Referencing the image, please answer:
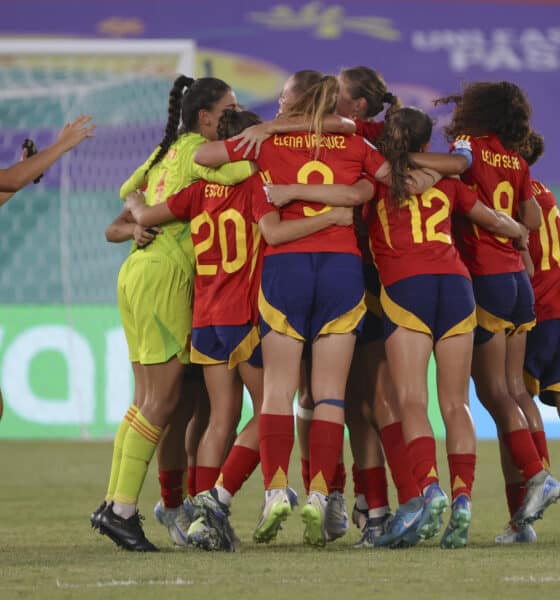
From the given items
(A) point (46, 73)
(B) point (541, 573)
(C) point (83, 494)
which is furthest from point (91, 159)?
(B) point (541, 573)

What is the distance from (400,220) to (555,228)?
114 centimetres

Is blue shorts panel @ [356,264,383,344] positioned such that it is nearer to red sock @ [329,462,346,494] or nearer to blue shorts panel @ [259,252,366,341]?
blue shorts panel @ [259,252,366,341]

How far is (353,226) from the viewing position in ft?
17.6

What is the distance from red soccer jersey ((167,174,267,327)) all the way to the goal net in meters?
5.06

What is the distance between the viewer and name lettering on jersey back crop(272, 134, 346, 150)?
5.29m

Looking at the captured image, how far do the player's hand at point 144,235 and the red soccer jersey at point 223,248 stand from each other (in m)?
0.17

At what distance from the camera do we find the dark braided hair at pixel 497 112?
5.69 metres

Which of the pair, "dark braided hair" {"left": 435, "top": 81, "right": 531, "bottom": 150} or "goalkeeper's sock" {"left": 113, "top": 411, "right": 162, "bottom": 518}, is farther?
"dark braided hair" {"left": 435, "top": 81, "right": 531, "bottom": 150}

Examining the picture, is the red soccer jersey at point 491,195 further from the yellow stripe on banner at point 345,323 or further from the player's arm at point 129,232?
the player's arm at point 129,232

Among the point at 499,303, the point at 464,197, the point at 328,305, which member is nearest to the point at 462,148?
the point at 464,197

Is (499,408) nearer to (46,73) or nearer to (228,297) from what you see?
(228,297)

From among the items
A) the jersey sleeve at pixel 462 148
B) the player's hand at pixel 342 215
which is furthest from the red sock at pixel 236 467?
the jersey sleeve at pixel 462 148

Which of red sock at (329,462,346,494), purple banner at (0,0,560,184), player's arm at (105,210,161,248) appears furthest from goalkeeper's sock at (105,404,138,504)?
purple banner at (0,0,560,184)

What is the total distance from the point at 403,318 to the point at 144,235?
1129 millimetres
